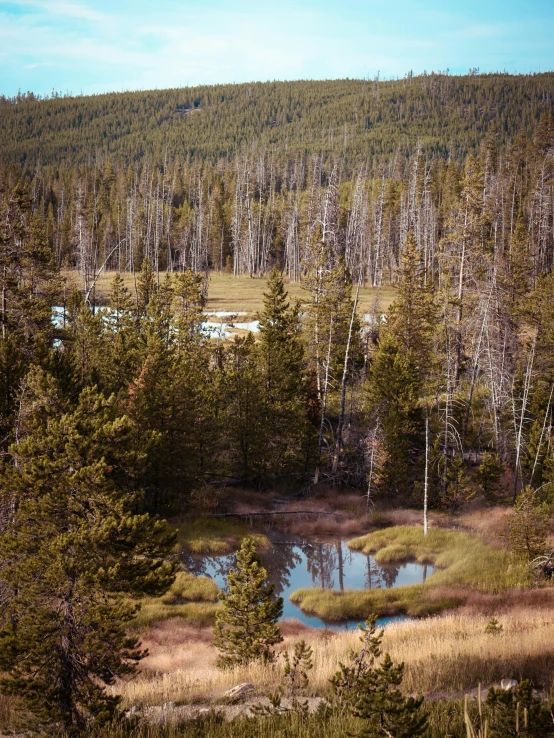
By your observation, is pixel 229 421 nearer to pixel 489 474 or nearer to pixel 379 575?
pixel 379 575

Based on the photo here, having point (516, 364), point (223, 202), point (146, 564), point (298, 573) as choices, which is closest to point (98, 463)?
point (146, 564)

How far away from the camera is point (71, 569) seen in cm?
1295

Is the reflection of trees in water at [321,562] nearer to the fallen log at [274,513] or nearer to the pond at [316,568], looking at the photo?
the pond at [316,568]


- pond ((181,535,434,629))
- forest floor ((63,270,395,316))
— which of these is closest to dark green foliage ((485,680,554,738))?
pond ((181,535,434,629))

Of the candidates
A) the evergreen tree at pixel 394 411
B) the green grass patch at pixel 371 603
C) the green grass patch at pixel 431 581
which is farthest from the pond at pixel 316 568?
the evergreen tree at pixel 394 411

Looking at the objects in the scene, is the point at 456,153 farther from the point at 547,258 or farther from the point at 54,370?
the point at 54,370

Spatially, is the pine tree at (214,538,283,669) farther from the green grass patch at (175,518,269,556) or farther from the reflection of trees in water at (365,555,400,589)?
the green grass patch at (175,518,269,556)

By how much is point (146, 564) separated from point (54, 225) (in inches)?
4749

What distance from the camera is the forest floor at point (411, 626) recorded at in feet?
42.3

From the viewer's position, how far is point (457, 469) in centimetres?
3578

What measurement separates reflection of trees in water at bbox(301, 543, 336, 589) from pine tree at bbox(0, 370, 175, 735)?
16866 millimetres

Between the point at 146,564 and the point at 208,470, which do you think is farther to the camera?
the point at 208,470

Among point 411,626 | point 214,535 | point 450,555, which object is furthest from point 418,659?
point 214,535

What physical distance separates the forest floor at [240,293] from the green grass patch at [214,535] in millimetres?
39597
